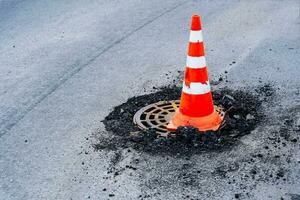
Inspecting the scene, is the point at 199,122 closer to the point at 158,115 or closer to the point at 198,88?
the point at 198,88

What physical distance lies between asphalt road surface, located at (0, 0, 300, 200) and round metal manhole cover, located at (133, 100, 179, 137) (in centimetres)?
38

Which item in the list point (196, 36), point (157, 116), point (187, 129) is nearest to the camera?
point (187, 129)

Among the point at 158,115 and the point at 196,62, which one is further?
the point at 158,115

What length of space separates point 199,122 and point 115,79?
1.66 m

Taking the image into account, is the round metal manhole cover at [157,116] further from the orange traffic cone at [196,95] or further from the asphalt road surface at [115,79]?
the asphalt road surface at [115,79]

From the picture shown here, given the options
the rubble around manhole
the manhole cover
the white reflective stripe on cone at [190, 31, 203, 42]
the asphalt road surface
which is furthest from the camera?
the manhole cover

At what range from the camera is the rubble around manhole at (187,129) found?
4.25 m

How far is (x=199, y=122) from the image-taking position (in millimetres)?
4512

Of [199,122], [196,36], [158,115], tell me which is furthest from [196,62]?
[158,115]

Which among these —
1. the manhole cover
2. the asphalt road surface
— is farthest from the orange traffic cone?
the asphalt road surface

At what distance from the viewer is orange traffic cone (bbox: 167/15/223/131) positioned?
14.6 ft

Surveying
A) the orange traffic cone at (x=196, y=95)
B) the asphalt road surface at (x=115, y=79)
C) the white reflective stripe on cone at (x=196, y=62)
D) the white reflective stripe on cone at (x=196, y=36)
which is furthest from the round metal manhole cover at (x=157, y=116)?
the white reflective stripe on cone at (x=196, y=36)

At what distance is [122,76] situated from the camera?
5.94 metres

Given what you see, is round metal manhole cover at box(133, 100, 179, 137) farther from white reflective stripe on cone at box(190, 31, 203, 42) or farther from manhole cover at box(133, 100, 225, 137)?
white reflective stripe on cone at box(190, 31, 203, 42)
